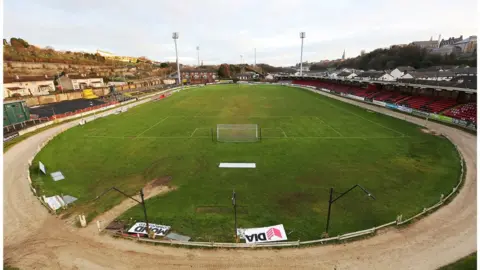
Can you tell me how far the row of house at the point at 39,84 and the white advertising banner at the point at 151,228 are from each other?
224ft

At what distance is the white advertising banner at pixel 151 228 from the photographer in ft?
50.5

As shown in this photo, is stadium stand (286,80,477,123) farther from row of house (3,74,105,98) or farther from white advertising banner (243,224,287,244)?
row of house (3,74,105,98)

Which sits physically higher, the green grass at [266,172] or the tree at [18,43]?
the tree at [18,43]

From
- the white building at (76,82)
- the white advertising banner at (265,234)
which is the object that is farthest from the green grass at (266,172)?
the white building at (76,82)

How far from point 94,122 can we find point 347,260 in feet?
153

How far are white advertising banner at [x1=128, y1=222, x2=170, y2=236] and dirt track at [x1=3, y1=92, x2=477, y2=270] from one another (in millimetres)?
1104

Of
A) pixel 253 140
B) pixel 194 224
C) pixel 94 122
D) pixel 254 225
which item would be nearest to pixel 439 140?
pixel 253 140

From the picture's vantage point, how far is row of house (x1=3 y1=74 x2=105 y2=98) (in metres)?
61.6

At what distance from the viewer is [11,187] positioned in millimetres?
20859

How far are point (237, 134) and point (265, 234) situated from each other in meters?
20.2

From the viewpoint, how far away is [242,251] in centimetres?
1373

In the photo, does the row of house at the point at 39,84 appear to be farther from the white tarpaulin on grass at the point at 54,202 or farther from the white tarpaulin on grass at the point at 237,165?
the white tarpaulin on grass at the point at 237,165

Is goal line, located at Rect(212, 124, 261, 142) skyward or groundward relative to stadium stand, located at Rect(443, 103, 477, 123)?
groundward

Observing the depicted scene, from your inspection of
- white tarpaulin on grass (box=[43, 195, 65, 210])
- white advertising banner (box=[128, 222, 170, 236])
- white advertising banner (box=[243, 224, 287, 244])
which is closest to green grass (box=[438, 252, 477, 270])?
white advertising banner (box=[243, 224, 287, 244])
